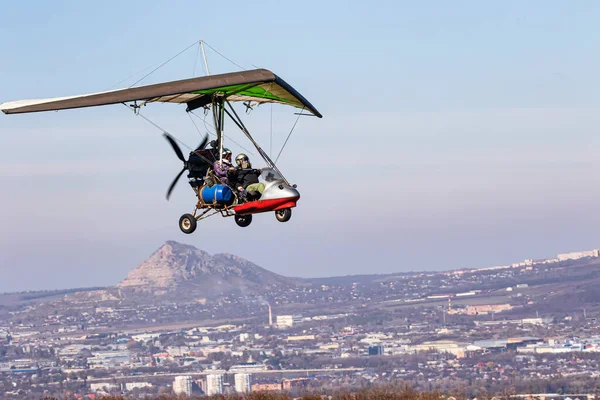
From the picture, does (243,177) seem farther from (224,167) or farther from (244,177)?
(224,167)

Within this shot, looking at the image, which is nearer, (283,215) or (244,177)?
(244,177)

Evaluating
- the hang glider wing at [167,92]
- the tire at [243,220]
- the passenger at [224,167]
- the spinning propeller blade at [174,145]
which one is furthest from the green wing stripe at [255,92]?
the tire at [243,220]

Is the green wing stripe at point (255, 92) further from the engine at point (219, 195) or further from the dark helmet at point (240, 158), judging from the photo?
the engine at point (219, 195)

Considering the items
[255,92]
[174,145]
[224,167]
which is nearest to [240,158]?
[224,167]

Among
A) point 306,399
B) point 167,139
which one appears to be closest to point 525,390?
point 306,399

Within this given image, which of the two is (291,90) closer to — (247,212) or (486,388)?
(247,212)

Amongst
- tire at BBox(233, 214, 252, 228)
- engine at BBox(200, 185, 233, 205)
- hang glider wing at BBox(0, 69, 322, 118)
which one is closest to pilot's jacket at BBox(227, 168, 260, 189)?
engine at BBox(200, 185, 233, 205)
